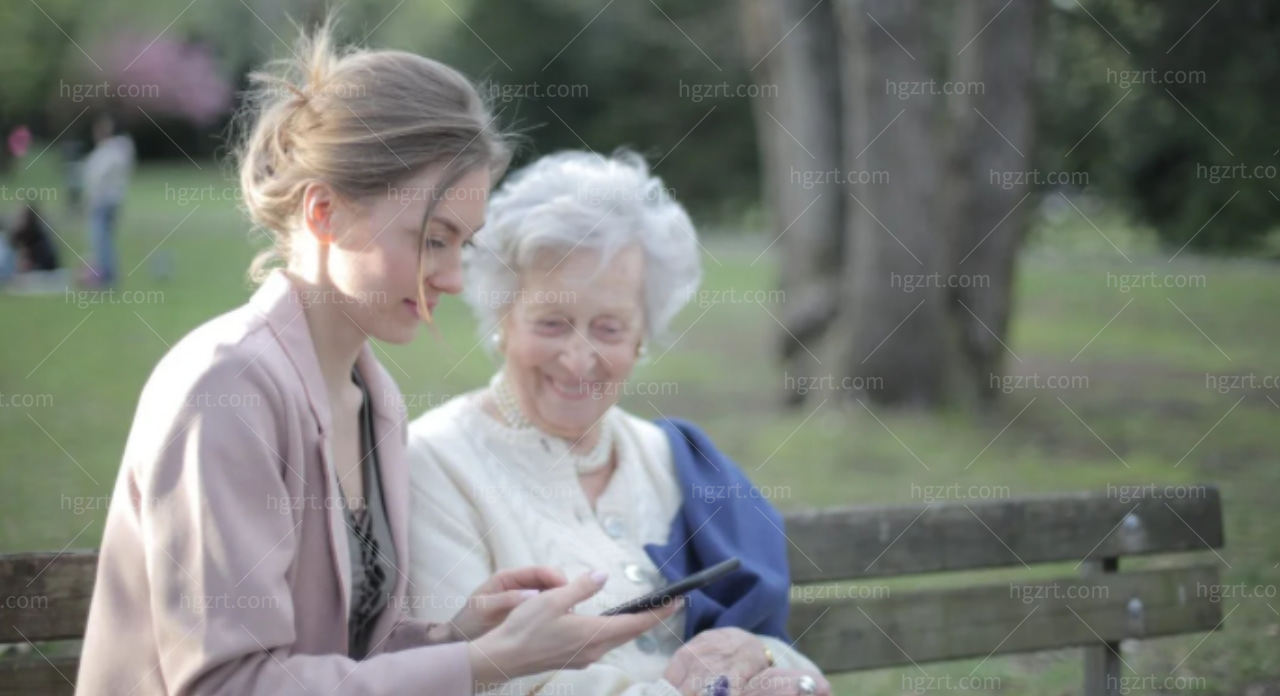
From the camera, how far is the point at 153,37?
2612cm

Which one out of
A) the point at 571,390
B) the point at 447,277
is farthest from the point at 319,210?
the point at 571,390

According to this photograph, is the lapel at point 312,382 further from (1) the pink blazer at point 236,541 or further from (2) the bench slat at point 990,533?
(2) the bench slat at point 990,533

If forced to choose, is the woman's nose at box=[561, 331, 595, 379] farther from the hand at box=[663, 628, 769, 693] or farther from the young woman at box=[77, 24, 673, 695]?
the hand at box=[663, 628, 769, 693]

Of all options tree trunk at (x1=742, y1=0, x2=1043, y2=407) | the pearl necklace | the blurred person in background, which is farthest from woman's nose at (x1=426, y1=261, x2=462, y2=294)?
the blurred person in background

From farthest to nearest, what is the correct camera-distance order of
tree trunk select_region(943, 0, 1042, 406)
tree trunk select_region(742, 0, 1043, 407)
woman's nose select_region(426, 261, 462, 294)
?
tree trunk select_region(943, 0, 1042, 406) < tree trunk select_region(742, 0, 1043, 407) < woman's nose select_region(426, 261, 462, 294)

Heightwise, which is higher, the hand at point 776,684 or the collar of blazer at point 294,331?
the collar of blazer at point 294,331

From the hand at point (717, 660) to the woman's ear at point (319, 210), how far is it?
1153 millimetres

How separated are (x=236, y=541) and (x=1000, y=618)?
2078 millimetres

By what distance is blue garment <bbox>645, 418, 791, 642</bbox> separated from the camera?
2992 millimetres

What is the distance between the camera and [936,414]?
8.98 meters

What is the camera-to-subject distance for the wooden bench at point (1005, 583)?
3.30m

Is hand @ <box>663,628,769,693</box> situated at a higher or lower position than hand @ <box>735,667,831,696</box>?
higher

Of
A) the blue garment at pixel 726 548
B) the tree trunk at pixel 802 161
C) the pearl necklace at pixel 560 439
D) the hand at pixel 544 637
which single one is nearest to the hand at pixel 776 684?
the blue garment at pixel 726 548

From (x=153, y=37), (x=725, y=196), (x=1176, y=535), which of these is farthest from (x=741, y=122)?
(x=1176, y=535)
